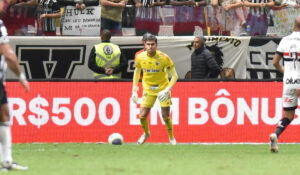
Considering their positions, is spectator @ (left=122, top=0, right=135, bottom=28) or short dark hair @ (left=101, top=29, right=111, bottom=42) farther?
spectator @ (left=122, top=0, right=135, bottom=28)

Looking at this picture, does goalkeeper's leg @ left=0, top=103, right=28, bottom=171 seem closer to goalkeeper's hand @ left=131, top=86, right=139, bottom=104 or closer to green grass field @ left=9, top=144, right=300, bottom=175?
green grass field @ left=9, top=144, right=300, bottom=175

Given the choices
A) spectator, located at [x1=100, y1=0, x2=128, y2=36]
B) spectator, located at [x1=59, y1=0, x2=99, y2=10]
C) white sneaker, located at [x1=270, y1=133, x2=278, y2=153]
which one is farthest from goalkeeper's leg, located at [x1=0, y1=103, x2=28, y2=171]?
spectator, located at [x1=100, y1=0, x2=128, y2=36]

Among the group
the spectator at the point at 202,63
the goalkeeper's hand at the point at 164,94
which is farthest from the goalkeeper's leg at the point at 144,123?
the spectator at the point at 202,63

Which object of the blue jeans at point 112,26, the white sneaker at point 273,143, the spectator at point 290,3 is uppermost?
the spectator at point 290,3

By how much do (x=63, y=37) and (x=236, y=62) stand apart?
4.33 meters

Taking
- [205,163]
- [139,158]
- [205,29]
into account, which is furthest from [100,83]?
[205,163]

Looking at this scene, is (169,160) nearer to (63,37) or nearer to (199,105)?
(199,105)

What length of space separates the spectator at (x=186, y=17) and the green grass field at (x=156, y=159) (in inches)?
183

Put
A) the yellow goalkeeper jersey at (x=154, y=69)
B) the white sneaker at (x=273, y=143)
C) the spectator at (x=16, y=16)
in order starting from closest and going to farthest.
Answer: the white sneaker at (x=273, y=143) → the yellow goalkeeper jersey at (x=154, y=69) → the spectator at (x=16, y=16)

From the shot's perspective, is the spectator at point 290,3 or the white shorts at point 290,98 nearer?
the white shorts at point 290,98

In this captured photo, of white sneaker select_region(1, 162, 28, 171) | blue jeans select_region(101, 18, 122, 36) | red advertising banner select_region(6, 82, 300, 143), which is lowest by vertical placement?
red advertising banner select_region(6, 82, 300, 143)

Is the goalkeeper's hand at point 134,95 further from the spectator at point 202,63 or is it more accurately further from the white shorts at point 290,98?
the white shorts at point 290,98

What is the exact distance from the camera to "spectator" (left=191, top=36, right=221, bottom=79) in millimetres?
18859

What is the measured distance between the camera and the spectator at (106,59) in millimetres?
18531
